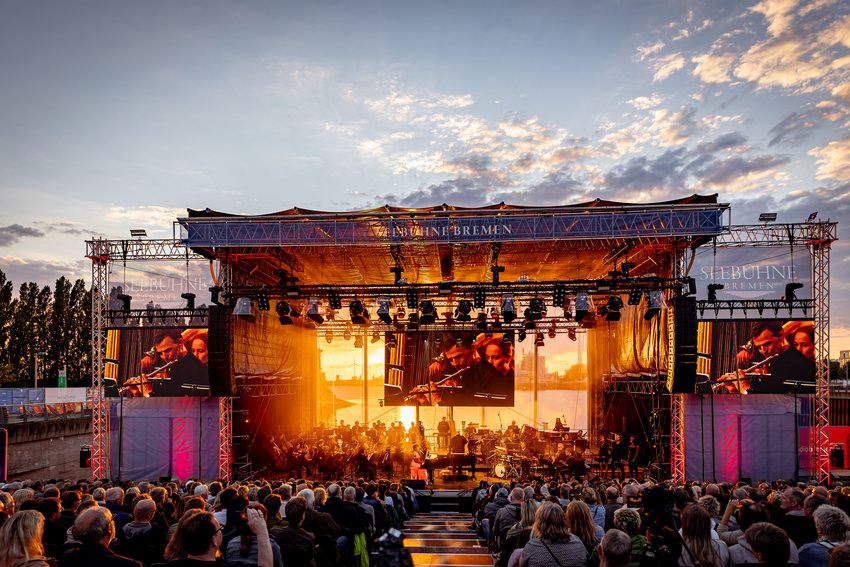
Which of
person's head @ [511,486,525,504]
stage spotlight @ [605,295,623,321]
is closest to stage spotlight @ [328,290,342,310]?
stage spotlight @ [605,295,623,321]

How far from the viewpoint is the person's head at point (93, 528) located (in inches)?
129

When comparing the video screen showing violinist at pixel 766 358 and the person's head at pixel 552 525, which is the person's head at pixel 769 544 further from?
the video screen showing violinist at pixel 766 358

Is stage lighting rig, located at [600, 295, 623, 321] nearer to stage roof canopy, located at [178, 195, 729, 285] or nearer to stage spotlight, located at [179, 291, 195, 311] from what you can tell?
stage roof canopy, located at [178, 195, 729, 285]

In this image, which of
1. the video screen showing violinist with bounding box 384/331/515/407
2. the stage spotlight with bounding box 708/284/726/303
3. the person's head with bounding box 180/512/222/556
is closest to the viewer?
the person's head with bounding box 180/512/222/556

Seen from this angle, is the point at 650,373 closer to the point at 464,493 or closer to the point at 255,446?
the point at 464,493

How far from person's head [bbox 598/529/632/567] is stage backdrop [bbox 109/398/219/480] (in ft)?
48.2

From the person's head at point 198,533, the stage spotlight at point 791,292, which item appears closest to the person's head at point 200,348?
the person's head at point 198,533

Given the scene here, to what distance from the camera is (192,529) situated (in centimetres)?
306

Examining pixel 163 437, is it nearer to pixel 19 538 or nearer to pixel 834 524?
pixel 19 538

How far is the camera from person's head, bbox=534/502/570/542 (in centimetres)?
375

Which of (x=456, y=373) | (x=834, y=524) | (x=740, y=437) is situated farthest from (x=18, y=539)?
(x=456, y=373)

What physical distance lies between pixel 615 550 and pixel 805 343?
15568 millimetres

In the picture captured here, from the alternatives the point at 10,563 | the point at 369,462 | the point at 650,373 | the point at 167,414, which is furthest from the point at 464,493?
the point at 10,563

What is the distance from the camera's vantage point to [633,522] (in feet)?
13.1
